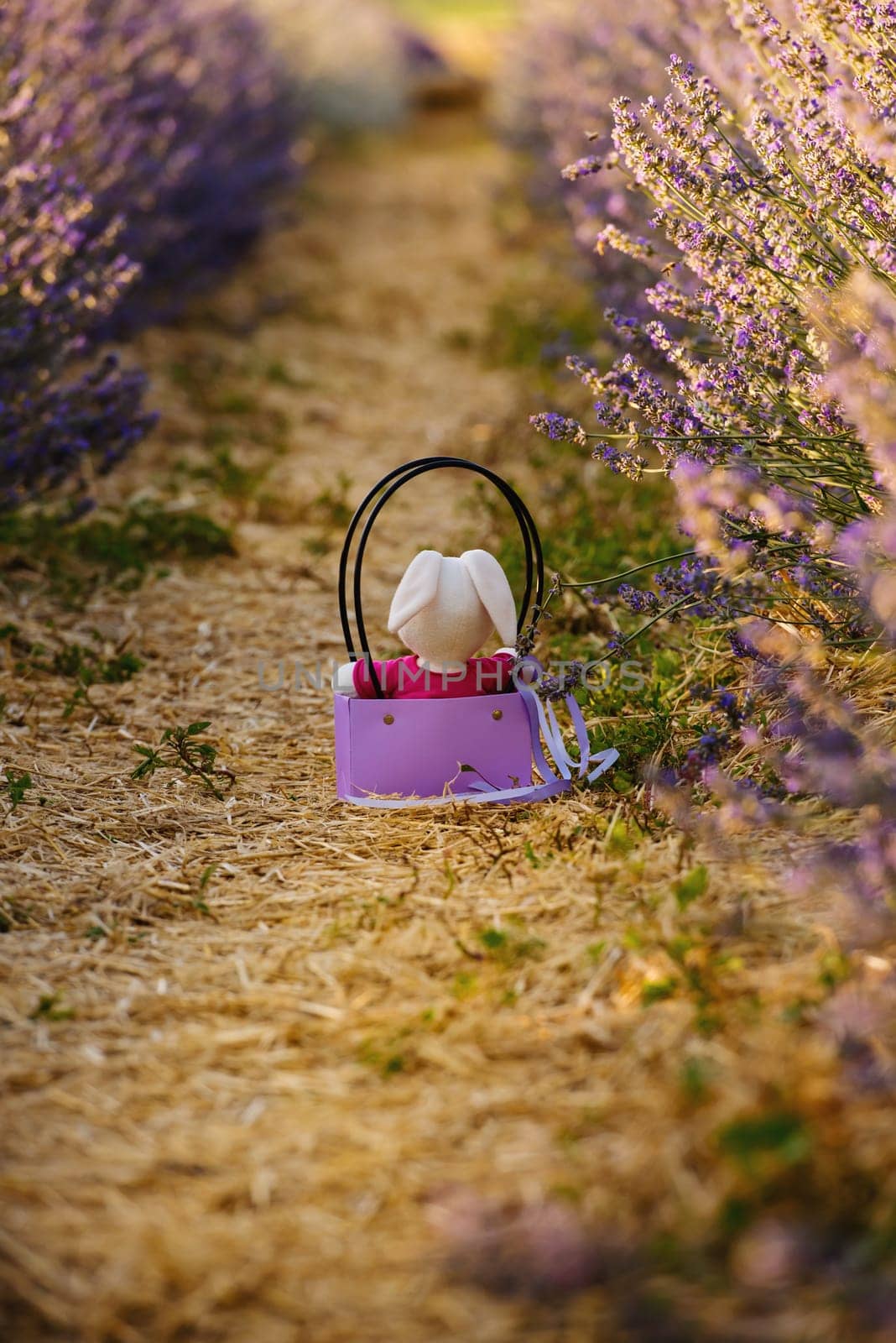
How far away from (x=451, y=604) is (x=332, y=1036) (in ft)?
2.70

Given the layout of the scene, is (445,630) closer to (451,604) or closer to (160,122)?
(451,604)

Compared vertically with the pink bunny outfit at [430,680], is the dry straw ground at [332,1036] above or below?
below

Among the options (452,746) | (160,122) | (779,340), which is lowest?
(452,746)

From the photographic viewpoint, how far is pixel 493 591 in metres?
2.23

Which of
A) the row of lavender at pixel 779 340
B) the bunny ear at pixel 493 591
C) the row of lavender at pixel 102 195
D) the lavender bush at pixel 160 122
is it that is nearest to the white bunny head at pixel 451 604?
the bunny ear at pixel 493 591

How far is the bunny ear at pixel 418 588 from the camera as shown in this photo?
7.21 feet

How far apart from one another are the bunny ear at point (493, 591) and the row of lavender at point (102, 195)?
158 cm

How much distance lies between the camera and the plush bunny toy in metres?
2.21

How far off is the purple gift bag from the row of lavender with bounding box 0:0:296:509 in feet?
4.86

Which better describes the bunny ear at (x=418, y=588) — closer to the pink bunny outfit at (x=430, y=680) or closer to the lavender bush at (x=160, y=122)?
the pink bunny outfit at (x=430, y=680)

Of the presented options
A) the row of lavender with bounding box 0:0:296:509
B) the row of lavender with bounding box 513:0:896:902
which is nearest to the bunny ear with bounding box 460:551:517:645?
the row of lavender with bounding box 513:0:896:902

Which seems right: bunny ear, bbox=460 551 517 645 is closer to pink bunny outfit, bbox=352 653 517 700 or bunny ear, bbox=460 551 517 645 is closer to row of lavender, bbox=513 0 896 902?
pink bunny outfit, bbox=352 653 517 700

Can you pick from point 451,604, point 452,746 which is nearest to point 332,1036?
point 452,746

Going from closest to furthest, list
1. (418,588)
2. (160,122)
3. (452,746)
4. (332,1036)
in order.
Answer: (332,1036)
(418,588)
(452,746)
(160,122)
